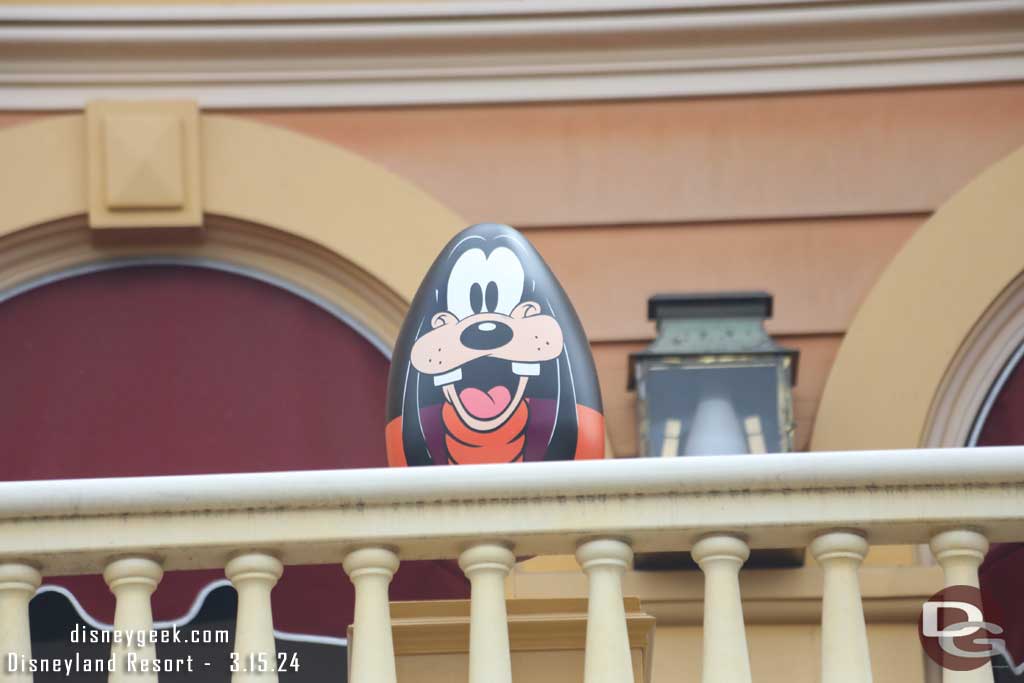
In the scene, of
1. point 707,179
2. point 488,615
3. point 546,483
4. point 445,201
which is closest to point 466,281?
point 546,483

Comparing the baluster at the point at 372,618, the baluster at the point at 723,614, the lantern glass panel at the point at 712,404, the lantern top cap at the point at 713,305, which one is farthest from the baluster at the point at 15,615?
the lantern top cap at the point at 713,305

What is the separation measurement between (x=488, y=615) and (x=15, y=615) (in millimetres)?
719

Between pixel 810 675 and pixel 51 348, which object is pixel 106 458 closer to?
pixel 51 348

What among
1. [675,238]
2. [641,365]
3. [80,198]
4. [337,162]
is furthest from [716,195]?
[80,198]

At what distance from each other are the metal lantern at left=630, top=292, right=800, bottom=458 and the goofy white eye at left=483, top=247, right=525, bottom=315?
0.83 metres

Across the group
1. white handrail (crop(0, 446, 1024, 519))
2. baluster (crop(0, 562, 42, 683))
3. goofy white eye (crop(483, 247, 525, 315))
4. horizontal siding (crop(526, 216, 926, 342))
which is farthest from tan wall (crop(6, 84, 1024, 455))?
baluster (crop(0, 562, 42, 683))

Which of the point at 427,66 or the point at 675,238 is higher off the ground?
the point at 427,66

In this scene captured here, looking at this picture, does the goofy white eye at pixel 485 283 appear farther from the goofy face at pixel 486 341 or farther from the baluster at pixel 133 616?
the baluster at pixel 133 616

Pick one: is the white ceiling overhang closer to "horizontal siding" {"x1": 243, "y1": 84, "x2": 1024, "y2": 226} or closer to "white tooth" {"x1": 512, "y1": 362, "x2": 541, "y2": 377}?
"horizontal siding" {"x1": 243, "y1": 84, "x2": 1024, "y2": 226}

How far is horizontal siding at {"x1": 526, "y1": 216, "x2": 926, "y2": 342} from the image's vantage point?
4098mm

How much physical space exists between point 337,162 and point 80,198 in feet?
2.06

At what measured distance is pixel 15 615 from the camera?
2.60 m

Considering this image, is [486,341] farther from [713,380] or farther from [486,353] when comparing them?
[713,380]

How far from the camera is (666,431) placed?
3.83 m
